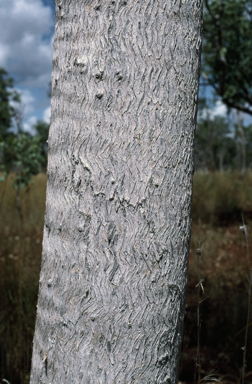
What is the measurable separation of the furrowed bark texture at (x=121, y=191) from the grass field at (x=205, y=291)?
0.29 m

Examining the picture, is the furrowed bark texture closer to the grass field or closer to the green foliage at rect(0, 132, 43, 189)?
the grass field

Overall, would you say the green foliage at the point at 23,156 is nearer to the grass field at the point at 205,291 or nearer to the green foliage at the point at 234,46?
the grass field at the point at 205,291

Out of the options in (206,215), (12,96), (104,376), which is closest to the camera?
(104,376)

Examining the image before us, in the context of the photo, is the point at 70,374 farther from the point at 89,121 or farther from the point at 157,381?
the point at 89,121

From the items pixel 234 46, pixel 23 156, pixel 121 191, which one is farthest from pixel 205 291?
pixel 234 46

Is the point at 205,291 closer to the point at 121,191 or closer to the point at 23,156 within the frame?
the point at 121,191

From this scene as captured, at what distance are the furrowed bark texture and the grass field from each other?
0.29 metres

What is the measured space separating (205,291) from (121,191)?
2.93 meters

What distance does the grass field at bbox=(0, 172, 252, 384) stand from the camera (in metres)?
2.19

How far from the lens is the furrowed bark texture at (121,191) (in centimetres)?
84

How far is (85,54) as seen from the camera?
0.87 m

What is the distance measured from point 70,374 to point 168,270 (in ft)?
1.28

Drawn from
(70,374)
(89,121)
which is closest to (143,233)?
(89,121)

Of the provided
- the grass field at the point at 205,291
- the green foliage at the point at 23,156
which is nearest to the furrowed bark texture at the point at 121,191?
the grass field at the point at 205,291
